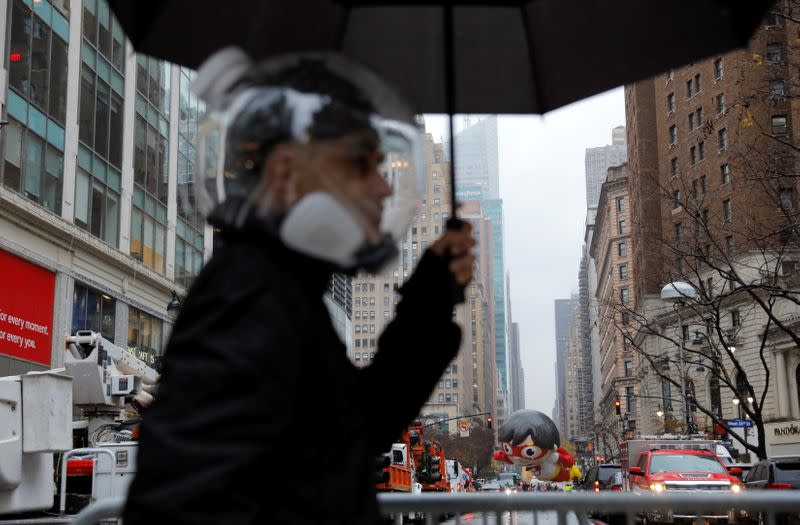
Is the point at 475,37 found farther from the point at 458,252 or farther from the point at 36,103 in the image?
the point at 36,103

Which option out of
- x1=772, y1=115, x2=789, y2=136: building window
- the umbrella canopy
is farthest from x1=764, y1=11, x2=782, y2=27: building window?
x1=772, y1=115, x2=789, y2=136: building window

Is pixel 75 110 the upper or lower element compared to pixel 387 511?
upper

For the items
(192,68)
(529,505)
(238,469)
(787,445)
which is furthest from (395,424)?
(787,445)

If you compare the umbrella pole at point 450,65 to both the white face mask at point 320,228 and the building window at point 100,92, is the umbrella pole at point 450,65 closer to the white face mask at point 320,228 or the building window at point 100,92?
the white face mask at point 320,228

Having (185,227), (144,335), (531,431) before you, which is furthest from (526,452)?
(185,227)

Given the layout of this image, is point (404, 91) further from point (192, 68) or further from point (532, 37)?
point (192, 68)

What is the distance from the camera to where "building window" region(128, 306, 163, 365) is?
34.2 m

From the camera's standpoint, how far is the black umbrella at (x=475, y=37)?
2.58m

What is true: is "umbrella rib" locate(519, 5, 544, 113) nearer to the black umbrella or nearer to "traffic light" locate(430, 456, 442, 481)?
the black umbrella

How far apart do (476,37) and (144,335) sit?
113 feet

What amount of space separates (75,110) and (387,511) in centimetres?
2805

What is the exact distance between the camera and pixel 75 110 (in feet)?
96.3

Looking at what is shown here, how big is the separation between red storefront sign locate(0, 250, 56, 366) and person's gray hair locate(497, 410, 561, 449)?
15.4 metres

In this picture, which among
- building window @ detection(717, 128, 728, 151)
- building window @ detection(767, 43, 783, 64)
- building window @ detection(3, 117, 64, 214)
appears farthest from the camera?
building window @ detection(717, 128, 728, 151)
